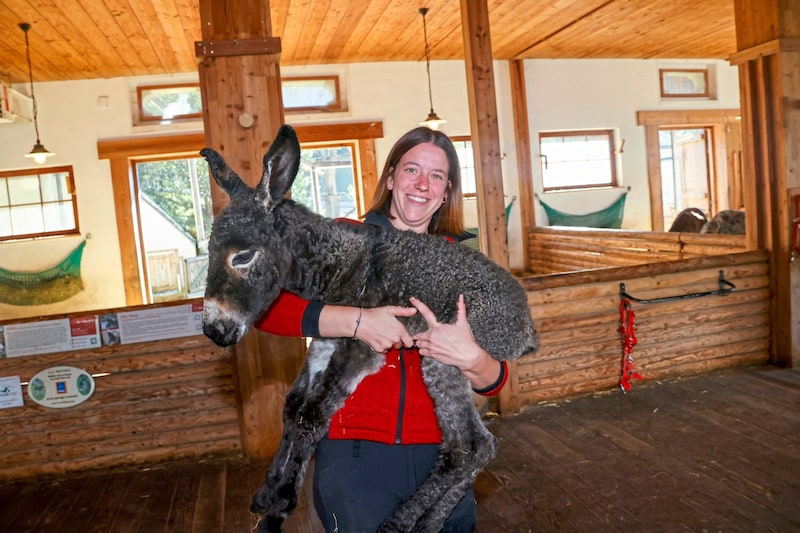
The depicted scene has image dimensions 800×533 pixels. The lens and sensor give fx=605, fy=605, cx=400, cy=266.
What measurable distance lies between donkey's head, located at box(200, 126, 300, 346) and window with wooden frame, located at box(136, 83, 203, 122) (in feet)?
26.6

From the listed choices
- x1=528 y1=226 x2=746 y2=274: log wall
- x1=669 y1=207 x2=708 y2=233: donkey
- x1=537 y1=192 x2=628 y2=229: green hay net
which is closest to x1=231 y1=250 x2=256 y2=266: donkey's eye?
x1=528 y1=226 x2=746 y2=274: log wall

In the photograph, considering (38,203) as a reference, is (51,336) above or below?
below

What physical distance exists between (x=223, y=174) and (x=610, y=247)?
278 inches

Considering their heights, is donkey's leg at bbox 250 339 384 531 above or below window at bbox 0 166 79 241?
below

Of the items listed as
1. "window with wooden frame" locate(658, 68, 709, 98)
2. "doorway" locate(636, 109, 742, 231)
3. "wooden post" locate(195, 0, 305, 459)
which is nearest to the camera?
"wooden post" locate(195, 0, 305, 459)

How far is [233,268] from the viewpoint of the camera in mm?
1249

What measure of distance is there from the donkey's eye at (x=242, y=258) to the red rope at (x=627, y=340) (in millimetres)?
4167

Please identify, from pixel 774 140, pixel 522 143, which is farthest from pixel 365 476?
pixel 522 143

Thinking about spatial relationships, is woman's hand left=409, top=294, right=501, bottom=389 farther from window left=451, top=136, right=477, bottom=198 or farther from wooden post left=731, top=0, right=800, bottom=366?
window left=451, top=136, right=477, bottom=198

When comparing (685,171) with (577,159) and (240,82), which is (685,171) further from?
(240,82)

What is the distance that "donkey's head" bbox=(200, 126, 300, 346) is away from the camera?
1222mm

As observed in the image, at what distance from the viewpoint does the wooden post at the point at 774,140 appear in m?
5.03

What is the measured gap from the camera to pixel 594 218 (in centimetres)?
1041

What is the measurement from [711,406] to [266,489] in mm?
3981
